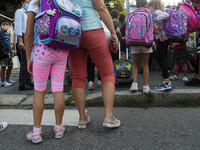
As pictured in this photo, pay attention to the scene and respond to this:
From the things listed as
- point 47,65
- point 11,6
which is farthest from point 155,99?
point 11,6

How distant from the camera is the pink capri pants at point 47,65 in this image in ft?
6.61

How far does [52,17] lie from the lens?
1.87m

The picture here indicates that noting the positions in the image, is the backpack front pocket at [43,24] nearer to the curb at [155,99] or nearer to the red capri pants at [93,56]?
the red capri pants at [93,56]

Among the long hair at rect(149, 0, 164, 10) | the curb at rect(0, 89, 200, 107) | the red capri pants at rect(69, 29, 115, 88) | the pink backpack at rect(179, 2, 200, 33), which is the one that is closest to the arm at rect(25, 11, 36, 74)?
the red capri pants at rect(69, 29, 115, 88)

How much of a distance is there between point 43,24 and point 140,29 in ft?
5.76

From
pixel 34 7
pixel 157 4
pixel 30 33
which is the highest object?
pixel 157 4

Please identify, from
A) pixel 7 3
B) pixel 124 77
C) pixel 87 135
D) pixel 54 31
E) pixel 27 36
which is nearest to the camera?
pixel 54 31

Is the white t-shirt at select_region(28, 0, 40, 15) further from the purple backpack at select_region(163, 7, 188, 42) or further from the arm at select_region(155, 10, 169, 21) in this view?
the purple backpack at select_region(163, 7, 188, 42)

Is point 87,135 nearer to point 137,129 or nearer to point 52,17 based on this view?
point 137,129

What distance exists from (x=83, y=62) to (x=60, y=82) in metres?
0.43

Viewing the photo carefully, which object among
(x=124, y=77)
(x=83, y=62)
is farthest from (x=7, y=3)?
(x=83, y=62)

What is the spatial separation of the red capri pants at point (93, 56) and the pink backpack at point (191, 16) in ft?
7.17

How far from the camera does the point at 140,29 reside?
319 centimetres

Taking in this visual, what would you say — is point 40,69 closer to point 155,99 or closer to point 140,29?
point 140,29
